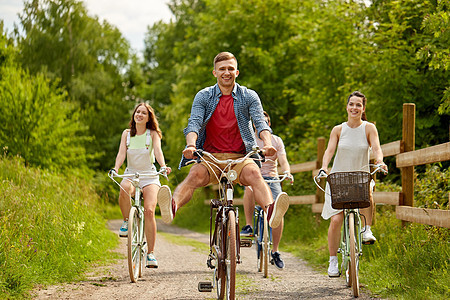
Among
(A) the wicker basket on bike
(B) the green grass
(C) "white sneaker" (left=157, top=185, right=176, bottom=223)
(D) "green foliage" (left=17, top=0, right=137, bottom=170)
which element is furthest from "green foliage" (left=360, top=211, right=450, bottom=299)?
(D) "green foliage" (left=17, top=0, right=137, bottom=170)

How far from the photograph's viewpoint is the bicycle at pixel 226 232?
4973mm

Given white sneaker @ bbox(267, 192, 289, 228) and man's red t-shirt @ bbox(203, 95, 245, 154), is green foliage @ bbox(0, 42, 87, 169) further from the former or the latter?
white sneaker @ bbox(267, 192, 289, 228)

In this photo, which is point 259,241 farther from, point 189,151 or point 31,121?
point 31,121

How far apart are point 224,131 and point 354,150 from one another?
6.02 ft

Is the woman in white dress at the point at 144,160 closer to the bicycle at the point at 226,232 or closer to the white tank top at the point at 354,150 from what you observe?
the bicycle at the point at 226,232

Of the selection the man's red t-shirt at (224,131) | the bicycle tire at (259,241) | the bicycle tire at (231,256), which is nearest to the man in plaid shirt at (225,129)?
the man's red t-shirt at (224,131)

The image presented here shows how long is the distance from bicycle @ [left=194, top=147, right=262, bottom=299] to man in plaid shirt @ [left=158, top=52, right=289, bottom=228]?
12 centimetres

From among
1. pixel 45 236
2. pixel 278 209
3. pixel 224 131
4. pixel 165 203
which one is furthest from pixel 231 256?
pixel 45 236

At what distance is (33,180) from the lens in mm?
11227

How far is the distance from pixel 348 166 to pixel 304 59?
16.7m

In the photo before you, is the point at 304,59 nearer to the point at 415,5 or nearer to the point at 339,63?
the point at 339,63

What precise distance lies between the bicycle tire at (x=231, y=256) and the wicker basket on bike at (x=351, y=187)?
54.9 inches

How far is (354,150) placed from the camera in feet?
21.9

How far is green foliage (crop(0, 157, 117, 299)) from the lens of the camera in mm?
5742
